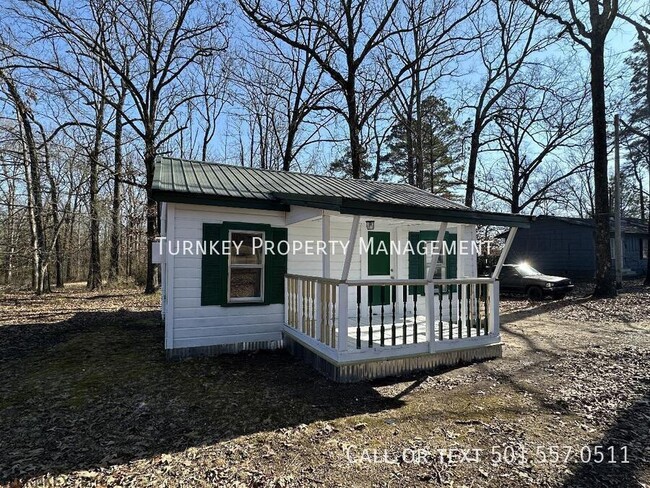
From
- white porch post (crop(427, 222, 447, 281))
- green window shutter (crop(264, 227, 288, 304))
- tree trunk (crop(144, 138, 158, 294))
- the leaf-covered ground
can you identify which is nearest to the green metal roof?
white porch post (crop(427, 222, 447, 281))

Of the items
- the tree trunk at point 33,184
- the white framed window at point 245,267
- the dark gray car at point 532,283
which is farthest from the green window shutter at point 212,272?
the dark gray car at point 532,283

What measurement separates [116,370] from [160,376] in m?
0.86

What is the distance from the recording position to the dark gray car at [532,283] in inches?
500

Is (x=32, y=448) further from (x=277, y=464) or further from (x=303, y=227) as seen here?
(x=303, y=227)

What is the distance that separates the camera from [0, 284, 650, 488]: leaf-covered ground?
2852 mm

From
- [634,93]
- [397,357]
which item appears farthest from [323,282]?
[634,93]

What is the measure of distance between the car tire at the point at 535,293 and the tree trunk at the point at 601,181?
5.66 feet

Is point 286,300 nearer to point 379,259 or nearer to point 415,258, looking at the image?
point 379,259

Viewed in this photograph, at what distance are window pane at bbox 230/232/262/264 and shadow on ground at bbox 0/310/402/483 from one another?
5.42ft

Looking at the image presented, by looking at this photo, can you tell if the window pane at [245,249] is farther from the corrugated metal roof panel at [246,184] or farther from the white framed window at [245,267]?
the corrugated metal roof panel at [246,184]

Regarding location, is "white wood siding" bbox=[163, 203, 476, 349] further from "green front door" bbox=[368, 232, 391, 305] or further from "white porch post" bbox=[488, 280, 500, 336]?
"white porch post" bbox=[488, 280, 500, 336]

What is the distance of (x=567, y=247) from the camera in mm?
19969

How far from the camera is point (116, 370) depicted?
5.39 metres

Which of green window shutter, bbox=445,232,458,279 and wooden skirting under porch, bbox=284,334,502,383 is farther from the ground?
green window shutter, bbox=445,232,458,279
